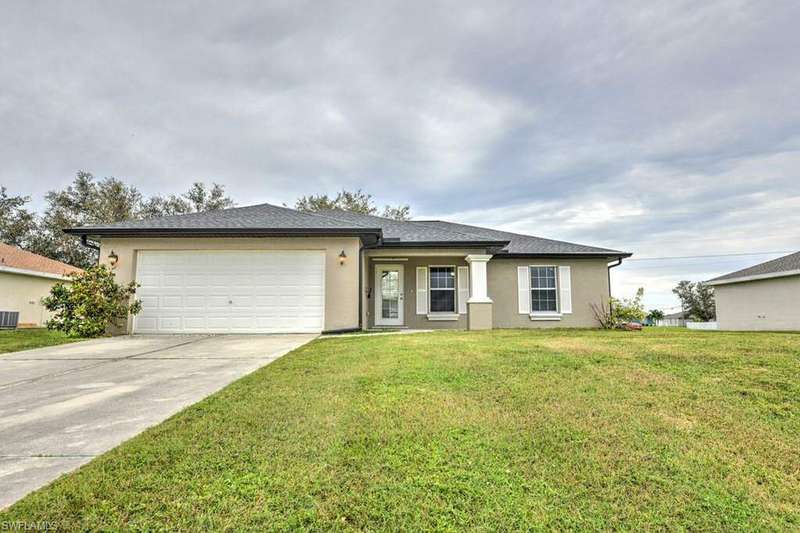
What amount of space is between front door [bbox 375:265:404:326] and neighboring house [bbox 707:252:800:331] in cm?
1365

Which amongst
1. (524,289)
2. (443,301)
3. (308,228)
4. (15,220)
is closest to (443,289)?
(443,301)

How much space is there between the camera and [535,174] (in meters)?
16.6

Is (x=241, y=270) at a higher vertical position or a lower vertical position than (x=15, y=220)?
lower

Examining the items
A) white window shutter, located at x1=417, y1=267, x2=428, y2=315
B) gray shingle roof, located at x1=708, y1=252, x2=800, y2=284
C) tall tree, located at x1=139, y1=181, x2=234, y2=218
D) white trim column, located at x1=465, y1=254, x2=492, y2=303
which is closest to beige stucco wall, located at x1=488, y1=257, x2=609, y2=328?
white trim column, located at x1=465, y1=254, x2=492, y2=303

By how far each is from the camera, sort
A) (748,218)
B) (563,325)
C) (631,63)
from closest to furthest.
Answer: (631,63), (563,325), (748,218)

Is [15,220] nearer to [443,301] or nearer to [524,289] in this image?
[443,301]

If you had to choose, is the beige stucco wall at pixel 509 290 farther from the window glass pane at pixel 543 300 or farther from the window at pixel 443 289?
the window glass pane at pixel 543 300

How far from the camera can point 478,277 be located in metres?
11.9

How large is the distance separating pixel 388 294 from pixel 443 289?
1.78m

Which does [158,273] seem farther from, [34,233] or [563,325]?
[34,233]

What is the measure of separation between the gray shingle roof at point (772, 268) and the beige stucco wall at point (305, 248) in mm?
15349

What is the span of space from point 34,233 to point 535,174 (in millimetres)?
30011

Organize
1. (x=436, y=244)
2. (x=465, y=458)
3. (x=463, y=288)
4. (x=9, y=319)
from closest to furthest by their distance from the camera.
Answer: (x=465, y=458)
(x=436, y=244)
(x=463, y=288)
(x=9, y=319)

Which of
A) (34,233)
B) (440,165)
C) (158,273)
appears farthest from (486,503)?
→ (34,233)
